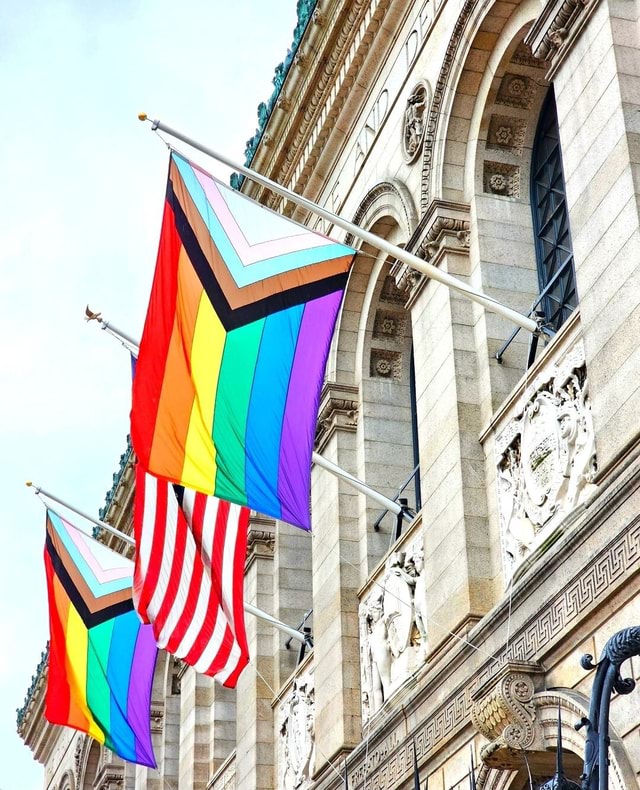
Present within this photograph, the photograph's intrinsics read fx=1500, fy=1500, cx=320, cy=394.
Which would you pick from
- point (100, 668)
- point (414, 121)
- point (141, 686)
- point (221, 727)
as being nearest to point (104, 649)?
point (100, 668)

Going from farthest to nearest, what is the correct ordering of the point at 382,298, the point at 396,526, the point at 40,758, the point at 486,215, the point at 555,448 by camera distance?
1. the point at 40,758
2. the point at 382,298
3. the point at 396,526
4. the point at 486,215
5. the point at 555,448

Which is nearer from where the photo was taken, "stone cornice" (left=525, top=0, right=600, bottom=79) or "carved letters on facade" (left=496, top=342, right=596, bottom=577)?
"carved letters on facade" (left=496, top=342, right=596, bottom=577)

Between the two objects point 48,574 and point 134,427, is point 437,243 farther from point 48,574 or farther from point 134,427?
point 48,574

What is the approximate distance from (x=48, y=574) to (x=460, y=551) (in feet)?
33.0

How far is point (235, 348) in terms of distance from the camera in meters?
16.8

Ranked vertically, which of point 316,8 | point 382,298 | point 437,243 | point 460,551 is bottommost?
point 460,551

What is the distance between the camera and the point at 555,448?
15.8m

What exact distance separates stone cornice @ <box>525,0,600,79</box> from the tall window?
2602 mm

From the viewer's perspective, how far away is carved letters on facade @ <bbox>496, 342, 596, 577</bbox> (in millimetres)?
15234

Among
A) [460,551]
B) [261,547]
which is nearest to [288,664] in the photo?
[261,547]

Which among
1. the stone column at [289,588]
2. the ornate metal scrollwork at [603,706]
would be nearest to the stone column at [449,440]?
the ornate metal scrollwork at [603,706]

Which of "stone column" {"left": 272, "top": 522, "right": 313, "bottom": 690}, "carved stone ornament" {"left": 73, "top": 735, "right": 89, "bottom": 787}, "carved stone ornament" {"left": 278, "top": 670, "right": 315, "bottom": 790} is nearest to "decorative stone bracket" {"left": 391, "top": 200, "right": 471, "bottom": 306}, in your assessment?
"carved stone ornament" {"left": 278, "top": 670, "right": 315, "bottom": 790}

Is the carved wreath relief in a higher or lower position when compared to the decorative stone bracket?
lower

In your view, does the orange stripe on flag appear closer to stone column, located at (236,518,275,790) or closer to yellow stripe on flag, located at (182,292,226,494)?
yellow stripe on flag, located at (182,292,226,494)
